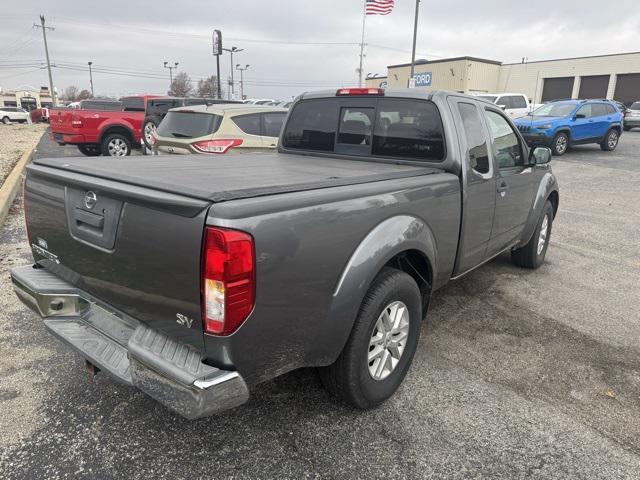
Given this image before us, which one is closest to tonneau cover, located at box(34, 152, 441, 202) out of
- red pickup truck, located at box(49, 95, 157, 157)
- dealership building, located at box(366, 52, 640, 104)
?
red pickup truck, located at box(49, 95, 157, 157)

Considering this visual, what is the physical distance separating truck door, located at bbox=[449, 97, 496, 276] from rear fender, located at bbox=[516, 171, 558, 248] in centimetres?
116

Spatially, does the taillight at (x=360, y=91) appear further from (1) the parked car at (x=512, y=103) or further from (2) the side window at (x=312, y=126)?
(1) the parked car at (x=512, y=103)

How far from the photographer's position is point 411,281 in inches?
112

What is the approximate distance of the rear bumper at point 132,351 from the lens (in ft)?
6.30

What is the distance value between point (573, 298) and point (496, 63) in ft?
150

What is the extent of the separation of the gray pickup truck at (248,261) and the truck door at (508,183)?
0.44 metres

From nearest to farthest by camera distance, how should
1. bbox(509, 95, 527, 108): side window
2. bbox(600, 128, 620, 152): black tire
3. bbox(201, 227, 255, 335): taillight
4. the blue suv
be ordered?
bbox(201, 227, 255, 335): taillight → the blue suv → bbox(600, 128, 620, 152): black tire → bbox(509, 95, 527, 108): side window

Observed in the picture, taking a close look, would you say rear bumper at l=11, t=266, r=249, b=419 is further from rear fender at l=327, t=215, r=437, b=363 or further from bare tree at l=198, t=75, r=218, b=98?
bare tree at l=198, t=75, r=218, b=98

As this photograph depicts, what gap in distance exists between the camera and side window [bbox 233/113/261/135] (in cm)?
777

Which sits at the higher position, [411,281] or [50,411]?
[411,281]

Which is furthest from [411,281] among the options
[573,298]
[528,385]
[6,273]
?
[6,273]

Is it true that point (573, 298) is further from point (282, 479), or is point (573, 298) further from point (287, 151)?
point (282, 479)

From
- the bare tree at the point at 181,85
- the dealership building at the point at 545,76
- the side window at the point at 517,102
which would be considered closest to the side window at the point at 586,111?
the side window at the point at 517,102

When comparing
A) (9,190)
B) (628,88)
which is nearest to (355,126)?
(9,190)
